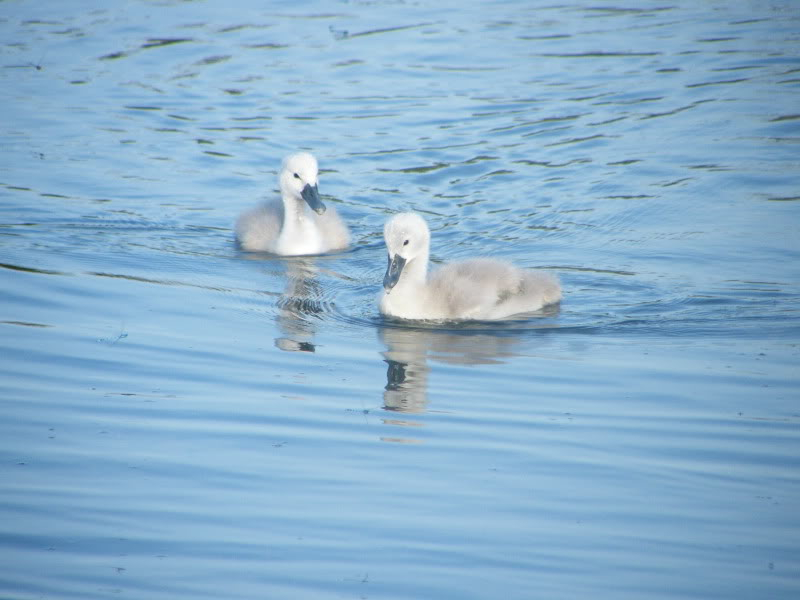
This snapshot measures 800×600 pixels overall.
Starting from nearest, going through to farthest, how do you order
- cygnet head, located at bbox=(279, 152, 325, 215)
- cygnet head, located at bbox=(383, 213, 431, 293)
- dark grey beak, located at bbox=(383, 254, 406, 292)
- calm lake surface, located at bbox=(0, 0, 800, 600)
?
calm lake surface, located at bbox=(0, 0, 800, 600)
dark grey beak, located at bbox=(383, 254, 406, 292)
cygnet head, located at bbox=(383, 213, 431, 293)
cygnet head, located at bbox=(279, 152, 325, 215)

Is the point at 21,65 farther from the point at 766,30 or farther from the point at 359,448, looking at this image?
the point at 359,448

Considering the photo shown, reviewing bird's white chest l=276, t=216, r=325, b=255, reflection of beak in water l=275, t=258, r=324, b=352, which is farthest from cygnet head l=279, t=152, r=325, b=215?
reflection of beak in water l=275, t=258, r=324, b=352

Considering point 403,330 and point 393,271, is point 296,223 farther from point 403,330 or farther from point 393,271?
point 403,330

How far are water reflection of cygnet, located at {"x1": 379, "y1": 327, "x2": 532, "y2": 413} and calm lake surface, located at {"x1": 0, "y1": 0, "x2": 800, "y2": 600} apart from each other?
1.3 inches

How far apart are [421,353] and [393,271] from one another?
856mm

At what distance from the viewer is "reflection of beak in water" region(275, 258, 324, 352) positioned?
7589 mm

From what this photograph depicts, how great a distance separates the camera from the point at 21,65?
53.4 feet

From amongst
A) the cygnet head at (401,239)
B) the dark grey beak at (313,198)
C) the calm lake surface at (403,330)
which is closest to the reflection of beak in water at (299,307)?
the calm lake surface at (403,330)

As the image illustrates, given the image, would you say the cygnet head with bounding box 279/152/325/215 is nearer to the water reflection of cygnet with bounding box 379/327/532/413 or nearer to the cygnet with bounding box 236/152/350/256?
the cygnet with bounding box 236/152/350/256

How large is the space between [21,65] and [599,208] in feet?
29.7

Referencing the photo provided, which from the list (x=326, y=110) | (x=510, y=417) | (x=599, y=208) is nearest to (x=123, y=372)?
(x=510, y=417)

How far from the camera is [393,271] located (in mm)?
8062

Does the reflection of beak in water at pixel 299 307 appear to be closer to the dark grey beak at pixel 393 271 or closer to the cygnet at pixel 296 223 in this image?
the cygnet at pixel 296 223

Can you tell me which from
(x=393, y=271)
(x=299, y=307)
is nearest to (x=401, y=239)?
(x=393, y=271)
